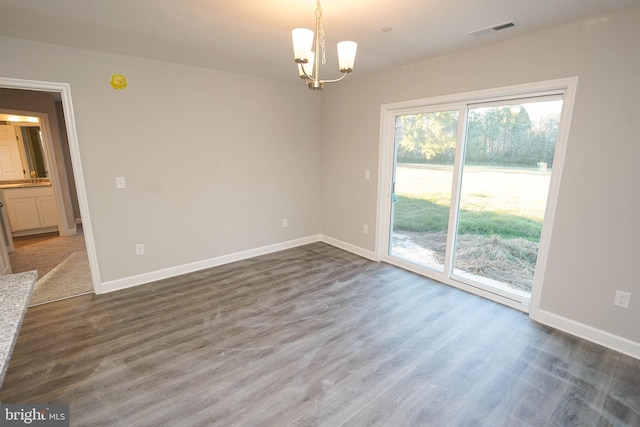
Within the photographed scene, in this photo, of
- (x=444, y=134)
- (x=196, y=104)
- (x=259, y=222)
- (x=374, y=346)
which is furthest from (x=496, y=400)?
(x=196, y=104)

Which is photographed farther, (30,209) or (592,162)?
(30,209)

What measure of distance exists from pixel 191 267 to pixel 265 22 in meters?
2.92

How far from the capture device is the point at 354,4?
1.96m

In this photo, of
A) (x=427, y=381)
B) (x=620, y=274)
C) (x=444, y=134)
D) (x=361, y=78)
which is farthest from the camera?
(x=361, y=78)

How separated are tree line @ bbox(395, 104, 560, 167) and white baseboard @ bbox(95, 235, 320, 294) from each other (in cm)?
218

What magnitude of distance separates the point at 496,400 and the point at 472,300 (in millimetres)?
1333

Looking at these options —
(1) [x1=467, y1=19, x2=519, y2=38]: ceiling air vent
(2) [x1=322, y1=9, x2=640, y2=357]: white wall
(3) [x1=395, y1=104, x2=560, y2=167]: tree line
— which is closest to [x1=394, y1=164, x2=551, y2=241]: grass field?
(3) [x1=395, y1=104, x2=560, y2=167]: tree line

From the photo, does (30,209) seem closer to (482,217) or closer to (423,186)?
(423,186)

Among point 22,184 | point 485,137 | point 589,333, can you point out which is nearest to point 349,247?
point 485,137

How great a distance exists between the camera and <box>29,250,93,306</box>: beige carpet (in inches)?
122

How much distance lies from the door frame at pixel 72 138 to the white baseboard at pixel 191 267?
0.15 meters

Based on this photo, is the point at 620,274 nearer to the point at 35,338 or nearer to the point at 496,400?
the point at 496,400

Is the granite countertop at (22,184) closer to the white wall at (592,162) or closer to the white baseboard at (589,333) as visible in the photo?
the white wall at (592,162)

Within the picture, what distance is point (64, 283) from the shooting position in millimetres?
3410
